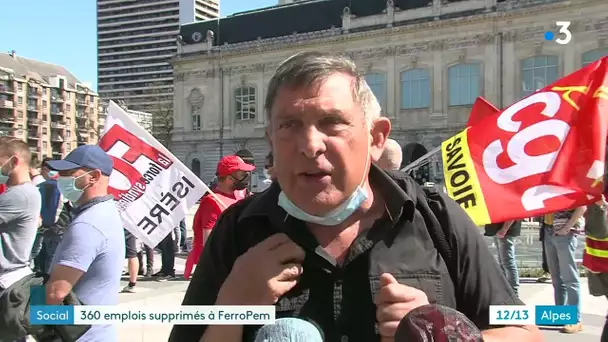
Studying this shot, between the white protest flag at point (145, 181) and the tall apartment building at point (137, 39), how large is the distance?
13556 centimetres

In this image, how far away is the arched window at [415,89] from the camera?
136 feet

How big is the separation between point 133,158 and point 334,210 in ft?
12.9

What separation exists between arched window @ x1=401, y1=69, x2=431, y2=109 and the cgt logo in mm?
37568

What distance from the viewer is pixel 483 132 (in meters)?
4.11

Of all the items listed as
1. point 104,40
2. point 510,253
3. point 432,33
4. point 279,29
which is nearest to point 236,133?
point 279,29

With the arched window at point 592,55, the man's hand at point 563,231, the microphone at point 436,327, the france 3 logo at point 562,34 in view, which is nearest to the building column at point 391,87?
the arched window at point 592,55

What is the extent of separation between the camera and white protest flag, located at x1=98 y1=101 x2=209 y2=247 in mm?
5035

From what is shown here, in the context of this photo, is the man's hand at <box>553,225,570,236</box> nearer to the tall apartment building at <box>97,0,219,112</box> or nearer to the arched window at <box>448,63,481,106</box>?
the arched window at <box>448,63,481,106</box>

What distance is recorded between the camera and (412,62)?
41.6 metres

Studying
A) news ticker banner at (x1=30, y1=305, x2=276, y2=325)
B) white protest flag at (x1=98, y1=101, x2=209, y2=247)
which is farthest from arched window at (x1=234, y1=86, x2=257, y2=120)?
news ticker banner at (x1=30, y1=305, x2=276, y2=325)

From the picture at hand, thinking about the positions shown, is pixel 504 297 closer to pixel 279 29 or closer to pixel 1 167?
pixel 1 167

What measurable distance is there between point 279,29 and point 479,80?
706 inches

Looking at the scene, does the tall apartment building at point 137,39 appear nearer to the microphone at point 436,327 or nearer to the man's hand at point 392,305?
the man's hand at point 392,305

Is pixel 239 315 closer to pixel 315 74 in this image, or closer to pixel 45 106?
pixel 315 74
